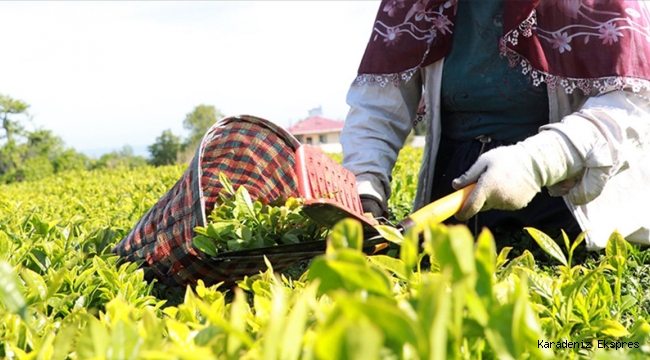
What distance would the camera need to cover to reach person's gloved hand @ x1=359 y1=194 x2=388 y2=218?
2252 millimetres

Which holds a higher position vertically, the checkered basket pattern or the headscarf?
the headscarf

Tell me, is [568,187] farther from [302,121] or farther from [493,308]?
[302,121]

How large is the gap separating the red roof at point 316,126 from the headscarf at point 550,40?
57.5 m

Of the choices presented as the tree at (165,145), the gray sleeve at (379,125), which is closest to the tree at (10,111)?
the tree at (165,145)

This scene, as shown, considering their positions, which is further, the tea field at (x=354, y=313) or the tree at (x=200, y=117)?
the tree at (x=200, y=117)

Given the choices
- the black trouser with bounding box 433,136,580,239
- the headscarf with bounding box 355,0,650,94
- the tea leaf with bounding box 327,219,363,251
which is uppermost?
the headscarf with bounding box 355,0,650,94

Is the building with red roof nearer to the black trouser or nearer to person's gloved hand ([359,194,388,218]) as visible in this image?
the black trouser

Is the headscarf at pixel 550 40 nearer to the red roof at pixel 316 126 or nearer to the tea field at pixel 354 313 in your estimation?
the tea field at pixel 354 313

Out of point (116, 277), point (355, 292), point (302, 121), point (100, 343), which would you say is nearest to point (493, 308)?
point (355, 292)

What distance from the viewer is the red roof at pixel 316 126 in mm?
61125

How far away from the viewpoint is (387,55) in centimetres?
259

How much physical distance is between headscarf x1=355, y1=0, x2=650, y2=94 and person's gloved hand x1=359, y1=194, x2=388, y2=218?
0.55m

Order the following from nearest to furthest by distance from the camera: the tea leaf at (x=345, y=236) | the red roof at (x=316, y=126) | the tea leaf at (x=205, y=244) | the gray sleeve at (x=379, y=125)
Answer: the tea leaf at (x=345, y=236)
the tea leaf at (x=205, y=244)
the gray sleeve at (x=379, y=125)
the red roof at (x=316, y=126)

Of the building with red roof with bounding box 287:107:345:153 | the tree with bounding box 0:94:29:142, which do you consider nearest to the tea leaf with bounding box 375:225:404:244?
the tree with bounding box 0:94:29:142
